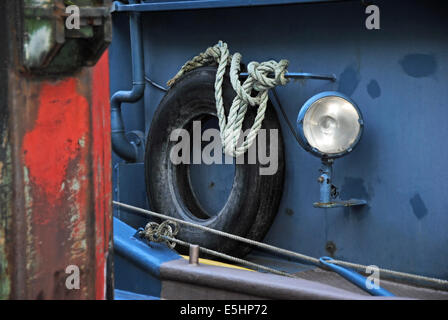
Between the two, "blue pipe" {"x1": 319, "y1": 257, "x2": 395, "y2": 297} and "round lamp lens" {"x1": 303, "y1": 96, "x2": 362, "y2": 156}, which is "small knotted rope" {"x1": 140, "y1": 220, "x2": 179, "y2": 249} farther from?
"round lamp lens" {"x1": 303, "y1": 96, "x2": 362, "y2": 156}

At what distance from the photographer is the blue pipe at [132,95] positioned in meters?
3.85

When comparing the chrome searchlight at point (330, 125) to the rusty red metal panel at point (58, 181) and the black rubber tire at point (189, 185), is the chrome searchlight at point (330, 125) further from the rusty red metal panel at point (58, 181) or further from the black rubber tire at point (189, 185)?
the rusty red metal panel at point (58, 181)

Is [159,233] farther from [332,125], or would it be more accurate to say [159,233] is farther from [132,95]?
[132,95]

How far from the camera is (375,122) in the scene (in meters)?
2.93

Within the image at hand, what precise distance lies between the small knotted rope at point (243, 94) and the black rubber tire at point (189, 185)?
0.18 ft

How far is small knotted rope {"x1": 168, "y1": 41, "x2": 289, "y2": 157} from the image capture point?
3113mm

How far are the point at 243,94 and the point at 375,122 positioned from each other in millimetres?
641

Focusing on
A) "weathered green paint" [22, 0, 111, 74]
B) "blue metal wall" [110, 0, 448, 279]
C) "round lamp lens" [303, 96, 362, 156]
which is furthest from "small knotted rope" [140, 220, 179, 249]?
"weathered green paint" [22, 0, 111, 74]

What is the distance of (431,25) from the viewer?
274 centimetres

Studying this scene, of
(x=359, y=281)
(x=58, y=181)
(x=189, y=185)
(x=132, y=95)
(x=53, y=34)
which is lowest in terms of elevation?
(x=359, y=281)

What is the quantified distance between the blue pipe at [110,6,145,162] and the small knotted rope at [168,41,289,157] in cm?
68

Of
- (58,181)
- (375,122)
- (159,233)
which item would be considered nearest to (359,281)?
(159,233)

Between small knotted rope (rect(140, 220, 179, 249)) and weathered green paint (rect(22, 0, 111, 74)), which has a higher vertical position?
weathered green paint (rect(22, 0, 111, 74))
